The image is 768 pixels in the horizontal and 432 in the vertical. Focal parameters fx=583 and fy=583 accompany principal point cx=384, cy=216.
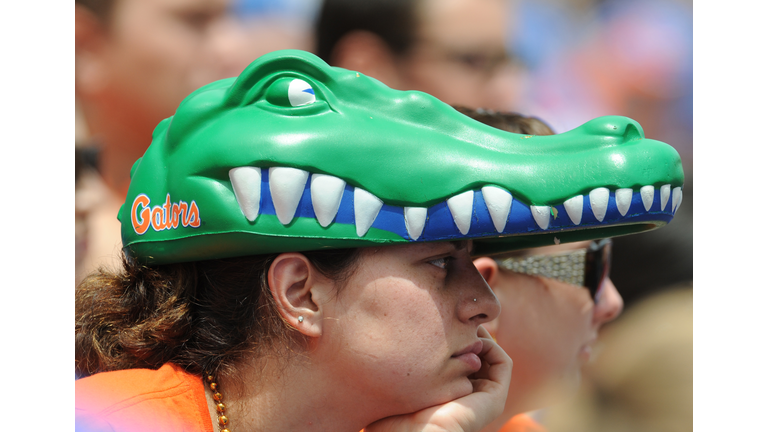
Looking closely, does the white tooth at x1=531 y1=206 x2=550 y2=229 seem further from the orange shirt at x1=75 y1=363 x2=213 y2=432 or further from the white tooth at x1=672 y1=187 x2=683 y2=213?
the orange shirt at x1=75 y1=363 x2=213 y2=432

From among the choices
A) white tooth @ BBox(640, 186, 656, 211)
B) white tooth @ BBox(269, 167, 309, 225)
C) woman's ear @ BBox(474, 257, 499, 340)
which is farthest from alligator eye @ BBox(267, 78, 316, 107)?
woman's ear @ BBox(474, 257, 499, 340)

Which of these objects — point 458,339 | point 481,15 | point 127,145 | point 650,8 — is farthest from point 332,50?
point 458,339

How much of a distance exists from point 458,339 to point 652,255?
8.03ft

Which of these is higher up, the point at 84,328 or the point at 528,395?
Answer: the point at 84,328

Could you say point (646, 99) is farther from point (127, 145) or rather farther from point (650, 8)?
point (127, 145)

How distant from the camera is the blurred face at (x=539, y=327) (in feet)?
7.65

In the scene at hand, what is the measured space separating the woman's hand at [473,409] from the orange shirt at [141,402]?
476mm

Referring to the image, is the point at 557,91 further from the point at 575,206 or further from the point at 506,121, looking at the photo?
the point at 575,206

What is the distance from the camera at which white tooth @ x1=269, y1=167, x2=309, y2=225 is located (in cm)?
130

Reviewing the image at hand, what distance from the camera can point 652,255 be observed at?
346 cm

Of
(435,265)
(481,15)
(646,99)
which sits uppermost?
(481,15)

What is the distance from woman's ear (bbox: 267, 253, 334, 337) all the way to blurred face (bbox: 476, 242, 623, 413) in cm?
103

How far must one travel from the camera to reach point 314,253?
1420 mm

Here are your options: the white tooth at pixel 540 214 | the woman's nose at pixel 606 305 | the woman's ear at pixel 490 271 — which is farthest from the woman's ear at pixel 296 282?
the woman's nose at pixel 606 305
